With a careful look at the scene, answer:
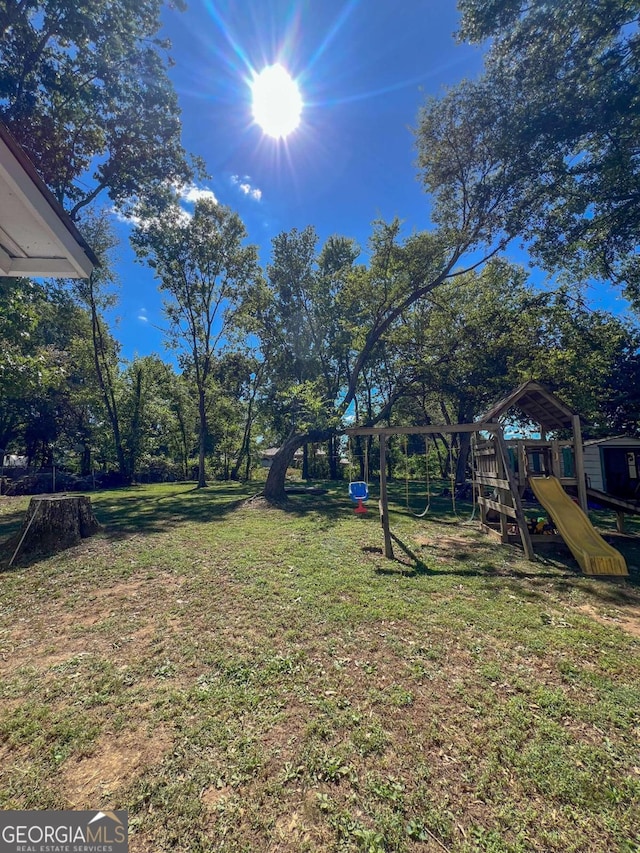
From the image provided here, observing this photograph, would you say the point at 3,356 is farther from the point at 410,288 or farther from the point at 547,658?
the point at 410,288

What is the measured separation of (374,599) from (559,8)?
1424 cm

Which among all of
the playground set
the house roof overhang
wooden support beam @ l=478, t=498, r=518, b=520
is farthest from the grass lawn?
the house roof overhang

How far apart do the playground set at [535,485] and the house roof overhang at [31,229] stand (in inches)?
200

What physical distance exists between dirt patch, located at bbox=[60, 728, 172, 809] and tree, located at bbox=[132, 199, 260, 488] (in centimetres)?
1791

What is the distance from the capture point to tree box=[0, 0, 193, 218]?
28.5 ft

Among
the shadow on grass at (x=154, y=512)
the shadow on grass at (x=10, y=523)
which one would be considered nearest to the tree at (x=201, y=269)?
the shadow on grass at (x=154, y=512)

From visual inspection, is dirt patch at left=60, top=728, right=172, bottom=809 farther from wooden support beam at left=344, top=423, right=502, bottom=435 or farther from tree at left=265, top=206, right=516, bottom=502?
tree at left=265, top=206, right=516, bottom=502

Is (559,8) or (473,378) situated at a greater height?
(559,8)

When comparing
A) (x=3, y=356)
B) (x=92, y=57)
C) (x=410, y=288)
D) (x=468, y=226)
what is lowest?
(x=3, y=356)

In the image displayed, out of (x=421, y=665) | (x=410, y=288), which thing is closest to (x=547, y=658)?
(x=421, y=665)

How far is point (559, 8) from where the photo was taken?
27.2 feet

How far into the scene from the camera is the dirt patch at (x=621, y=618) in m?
3.80

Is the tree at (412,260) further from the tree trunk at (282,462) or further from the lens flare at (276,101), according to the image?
the lens flare at (276,101)

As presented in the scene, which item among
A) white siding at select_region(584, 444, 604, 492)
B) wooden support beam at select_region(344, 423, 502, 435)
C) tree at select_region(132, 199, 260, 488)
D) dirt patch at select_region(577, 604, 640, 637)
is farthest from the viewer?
tree at select_region(132, 199, 260, 488)
